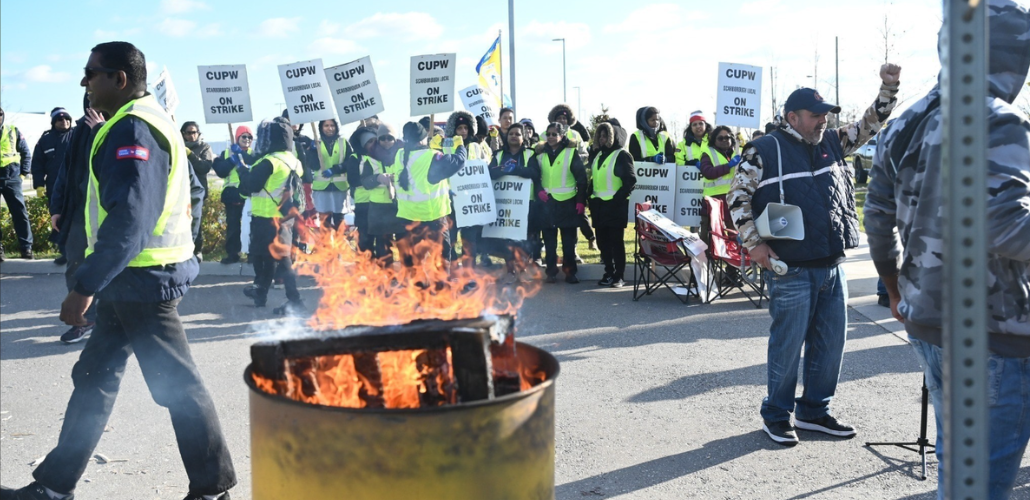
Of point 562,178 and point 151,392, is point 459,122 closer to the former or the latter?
point 562,178

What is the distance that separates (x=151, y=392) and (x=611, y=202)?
7.31 meters

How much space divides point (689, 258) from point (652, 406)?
3778mm

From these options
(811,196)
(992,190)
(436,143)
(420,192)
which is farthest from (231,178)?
(992,190)

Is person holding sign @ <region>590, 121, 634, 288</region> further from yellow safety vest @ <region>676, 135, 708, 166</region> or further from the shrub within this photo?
the shrub

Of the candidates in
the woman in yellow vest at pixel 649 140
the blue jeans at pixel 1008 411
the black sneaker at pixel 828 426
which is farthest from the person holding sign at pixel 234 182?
the blue jeans at pixel 1008 411

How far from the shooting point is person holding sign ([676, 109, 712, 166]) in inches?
460

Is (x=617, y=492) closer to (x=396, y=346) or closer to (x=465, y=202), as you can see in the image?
(x=396, y=346)

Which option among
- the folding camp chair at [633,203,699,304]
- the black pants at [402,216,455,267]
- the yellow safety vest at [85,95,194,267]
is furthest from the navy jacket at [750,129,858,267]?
the black pants at [402,216,455,267]

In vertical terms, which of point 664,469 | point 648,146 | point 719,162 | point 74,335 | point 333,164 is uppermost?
point 648,146

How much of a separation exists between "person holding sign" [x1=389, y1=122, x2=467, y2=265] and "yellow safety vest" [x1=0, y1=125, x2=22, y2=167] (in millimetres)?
6776

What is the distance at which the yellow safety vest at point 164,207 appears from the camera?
3834 mm

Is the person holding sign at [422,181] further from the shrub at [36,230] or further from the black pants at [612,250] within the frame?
the shrub at [36,230]

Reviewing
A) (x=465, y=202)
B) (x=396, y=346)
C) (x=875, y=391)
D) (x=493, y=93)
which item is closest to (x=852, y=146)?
(x=875, y=391)

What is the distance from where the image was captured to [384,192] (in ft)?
32.5
